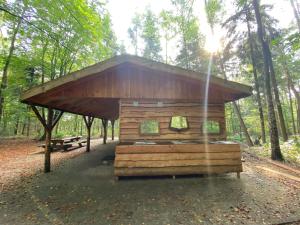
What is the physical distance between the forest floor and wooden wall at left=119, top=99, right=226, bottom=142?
148 centimetres

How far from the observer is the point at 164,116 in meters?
6.93

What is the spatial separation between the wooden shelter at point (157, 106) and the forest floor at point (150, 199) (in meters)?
0.56

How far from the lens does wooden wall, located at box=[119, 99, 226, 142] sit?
6730 millimetres

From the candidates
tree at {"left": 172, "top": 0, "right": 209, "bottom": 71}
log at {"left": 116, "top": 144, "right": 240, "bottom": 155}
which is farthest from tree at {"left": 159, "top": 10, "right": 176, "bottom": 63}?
log at {"left": 116, "top": 144, "right": 240, "bottom": 155}

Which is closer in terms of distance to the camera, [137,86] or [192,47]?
[137,86]

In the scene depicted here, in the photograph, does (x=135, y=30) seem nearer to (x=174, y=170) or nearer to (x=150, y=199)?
(x=174, y=170)

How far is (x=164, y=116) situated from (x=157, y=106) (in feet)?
1.51

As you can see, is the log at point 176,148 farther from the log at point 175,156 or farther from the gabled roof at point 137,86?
the gabled roof at point 137,86

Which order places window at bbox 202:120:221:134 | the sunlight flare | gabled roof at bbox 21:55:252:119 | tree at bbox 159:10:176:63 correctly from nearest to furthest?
gabled roof at bbox 21:55:252:119 → window at bbox 202:120:221:134 → the sunlight flare → tree at bbox 159:10:176:63

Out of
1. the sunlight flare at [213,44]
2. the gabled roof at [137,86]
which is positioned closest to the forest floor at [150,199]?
the gabled roof at [137,86]

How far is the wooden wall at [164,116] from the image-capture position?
22.1ft

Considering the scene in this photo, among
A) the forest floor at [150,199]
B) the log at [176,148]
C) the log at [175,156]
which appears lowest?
the forest floor at [150,199]

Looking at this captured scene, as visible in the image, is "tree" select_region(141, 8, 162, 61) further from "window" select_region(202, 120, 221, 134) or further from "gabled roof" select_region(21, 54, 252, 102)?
"gabled roof" select_region(21, 54, 252, 102)

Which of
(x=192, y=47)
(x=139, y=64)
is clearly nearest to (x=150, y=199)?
(x=139, y=64)
